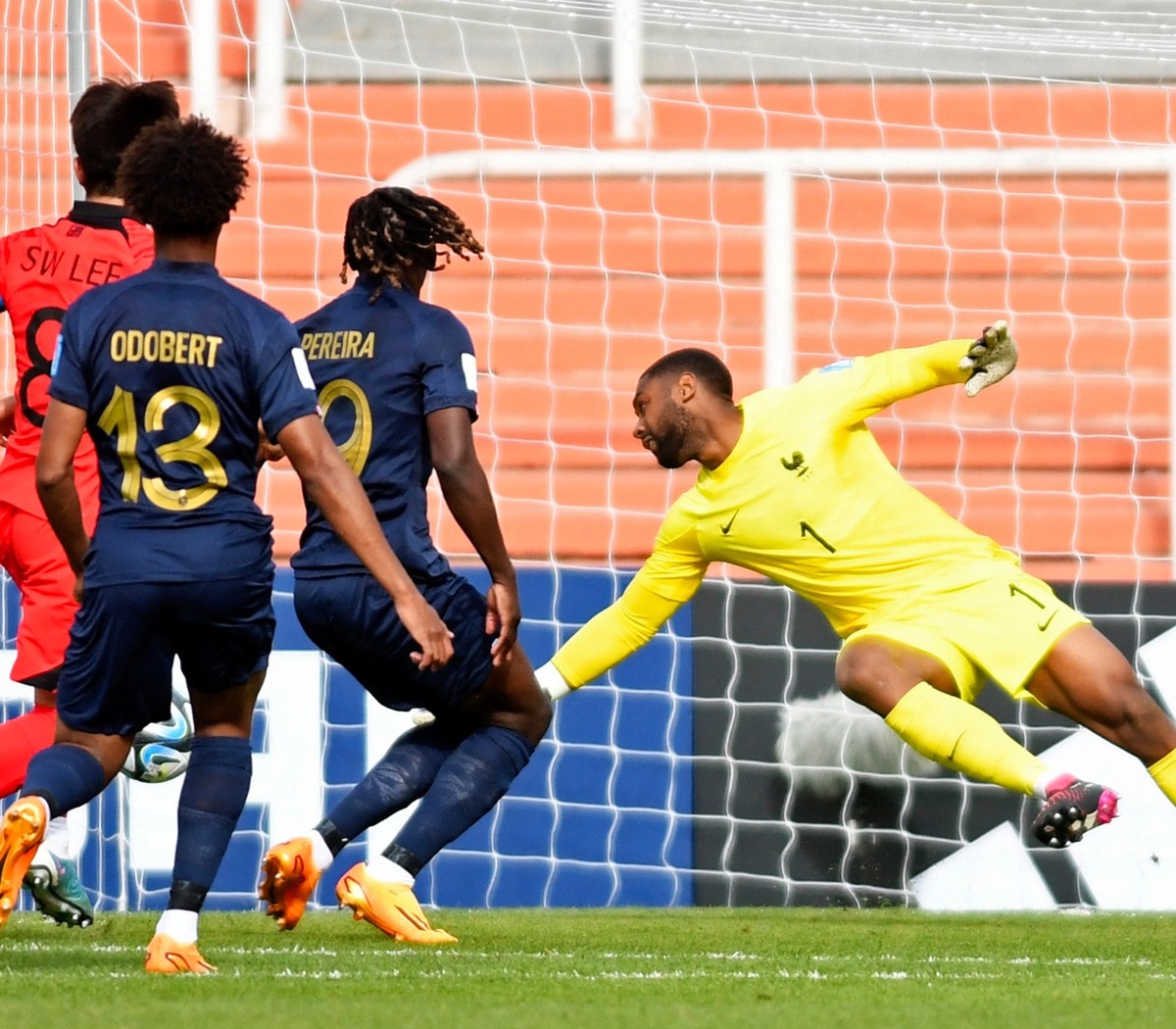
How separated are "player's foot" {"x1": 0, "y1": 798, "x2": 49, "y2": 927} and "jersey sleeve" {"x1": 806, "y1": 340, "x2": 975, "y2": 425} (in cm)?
244

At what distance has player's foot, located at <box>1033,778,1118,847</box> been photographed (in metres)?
4.25

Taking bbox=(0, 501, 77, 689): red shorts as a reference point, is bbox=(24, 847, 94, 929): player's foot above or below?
below

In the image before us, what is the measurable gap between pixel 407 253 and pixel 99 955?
5.64 feet

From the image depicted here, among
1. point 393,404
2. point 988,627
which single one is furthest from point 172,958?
point 988,627

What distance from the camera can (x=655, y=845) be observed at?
259 inches

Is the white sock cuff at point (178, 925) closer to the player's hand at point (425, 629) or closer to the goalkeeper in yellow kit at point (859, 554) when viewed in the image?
the player's hand at point (425, 629)

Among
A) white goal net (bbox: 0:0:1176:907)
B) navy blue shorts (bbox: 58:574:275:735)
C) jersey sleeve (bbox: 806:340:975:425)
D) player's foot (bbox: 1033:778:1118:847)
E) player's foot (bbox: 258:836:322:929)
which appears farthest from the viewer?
white goal net (bbox: 0:0:1176:907)

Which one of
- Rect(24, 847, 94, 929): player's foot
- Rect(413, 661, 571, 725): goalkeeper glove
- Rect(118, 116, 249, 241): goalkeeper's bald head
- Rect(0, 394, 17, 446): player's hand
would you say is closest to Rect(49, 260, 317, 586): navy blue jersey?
Rect(118, 116, 249, 241): goalkeeper's bald head

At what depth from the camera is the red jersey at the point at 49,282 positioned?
4973mm

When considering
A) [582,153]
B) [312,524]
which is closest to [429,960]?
[312,524]

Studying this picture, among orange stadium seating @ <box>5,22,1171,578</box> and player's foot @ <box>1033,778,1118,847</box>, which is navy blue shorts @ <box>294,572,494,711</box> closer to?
player's foot @ <box>1033,778,1118,847</box>

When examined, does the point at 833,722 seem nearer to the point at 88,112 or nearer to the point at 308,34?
the point at 88,112

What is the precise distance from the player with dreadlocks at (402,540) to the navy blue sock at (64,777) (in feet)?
2.00

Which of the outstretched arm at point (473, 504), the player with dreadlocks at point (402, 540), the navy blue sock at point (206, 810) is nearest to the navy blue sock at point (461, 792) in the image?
the player with dreadlocks at point (402, 540)
